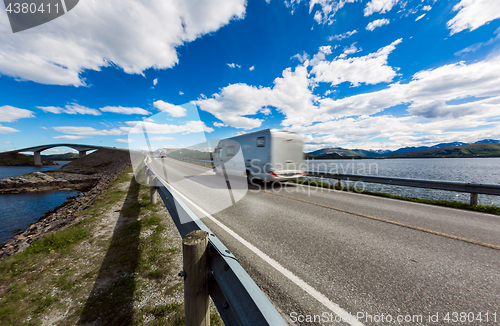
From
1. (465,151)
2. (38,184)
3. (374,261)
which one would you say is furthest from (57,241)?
(465,151)

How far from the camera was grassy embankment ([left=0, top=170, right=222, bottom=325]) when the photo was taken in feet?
7.06

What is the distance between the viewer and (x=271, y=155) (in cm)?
975

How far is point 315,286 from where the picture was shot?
105 inches

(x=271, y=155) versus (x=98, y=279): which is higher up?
(x=271, y=155)

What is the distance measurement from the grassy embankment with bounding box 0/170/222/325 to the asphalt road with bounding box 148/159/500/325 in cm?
122

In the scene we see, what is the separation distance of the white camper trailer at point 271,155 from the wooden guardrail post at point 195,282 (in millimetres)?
8481

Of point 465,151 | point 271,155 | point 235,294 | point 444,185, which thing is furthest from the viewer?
point 465,151

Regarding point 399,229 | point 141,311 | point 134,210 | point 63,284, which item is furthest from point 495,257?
point 134,210

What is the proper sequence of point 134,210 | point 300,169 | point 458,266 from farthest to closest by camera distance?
point 300,169 < point 134,210 < point 458,266

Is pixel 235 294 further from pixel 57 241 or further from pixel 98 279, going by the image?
pixel 57 241

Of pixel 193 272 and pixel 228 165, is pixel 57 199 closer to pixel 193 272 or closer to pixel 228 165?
pixel 228 165

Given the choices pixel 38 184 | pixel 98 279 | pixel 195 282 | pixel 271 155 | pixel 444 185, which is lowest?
pixel 38 184

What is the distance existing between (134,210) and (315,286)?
5589 millimetres

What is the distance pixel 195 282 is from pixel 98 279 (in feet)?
7.75
